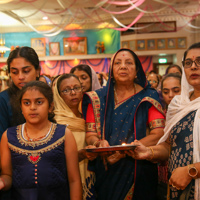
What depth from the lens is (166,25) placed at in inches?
486

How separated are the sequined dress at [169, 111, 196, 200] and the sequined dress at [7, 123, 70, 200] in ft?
2.54

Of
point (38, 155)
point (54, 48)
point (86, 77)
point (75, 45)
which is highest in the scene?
point (75, 45)

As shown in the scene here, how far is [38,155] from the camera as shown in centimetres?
162

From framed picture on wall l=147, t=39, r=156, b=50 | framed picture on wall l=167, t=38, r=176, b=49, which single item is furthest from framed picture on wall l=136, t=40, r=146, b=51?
framed picture on wall l=167, t=38, r=176, b=49

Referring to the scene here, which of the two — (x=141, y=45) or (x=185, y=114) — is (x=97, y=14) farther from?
(x=185, y=114)

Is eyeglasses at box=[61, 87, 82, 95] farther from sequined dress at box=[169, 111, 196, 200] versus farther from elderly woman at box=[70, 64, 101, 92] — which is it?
sequined dress at box=[169, 111, 196, 200]

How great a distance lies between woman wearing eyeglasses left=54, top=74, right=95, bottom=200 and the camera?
235cm

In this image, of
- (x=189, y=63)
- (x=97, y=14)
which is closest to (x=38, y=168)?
(x=189, y=63)

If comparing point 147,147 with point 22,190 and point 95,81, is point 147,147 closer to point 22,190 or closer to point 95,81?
point 22,190

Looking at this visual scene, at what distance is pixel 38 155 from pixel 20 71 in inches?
24.9

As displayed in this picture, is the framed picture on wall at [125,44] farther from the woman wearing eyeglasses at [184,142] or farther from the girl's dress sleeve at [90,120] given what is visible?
the woman wearing eyeglasses at [184,142]

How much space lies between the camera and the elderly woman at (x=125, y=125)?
2094 millimetres

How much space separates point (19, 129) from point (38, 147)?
0.20 m

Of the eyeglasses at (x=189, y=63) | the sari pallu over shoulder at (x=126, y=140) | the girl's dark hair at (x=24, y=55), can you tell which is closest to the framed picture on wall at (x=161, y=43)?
the sari pallu over shoulder at (x=126, y=140)
